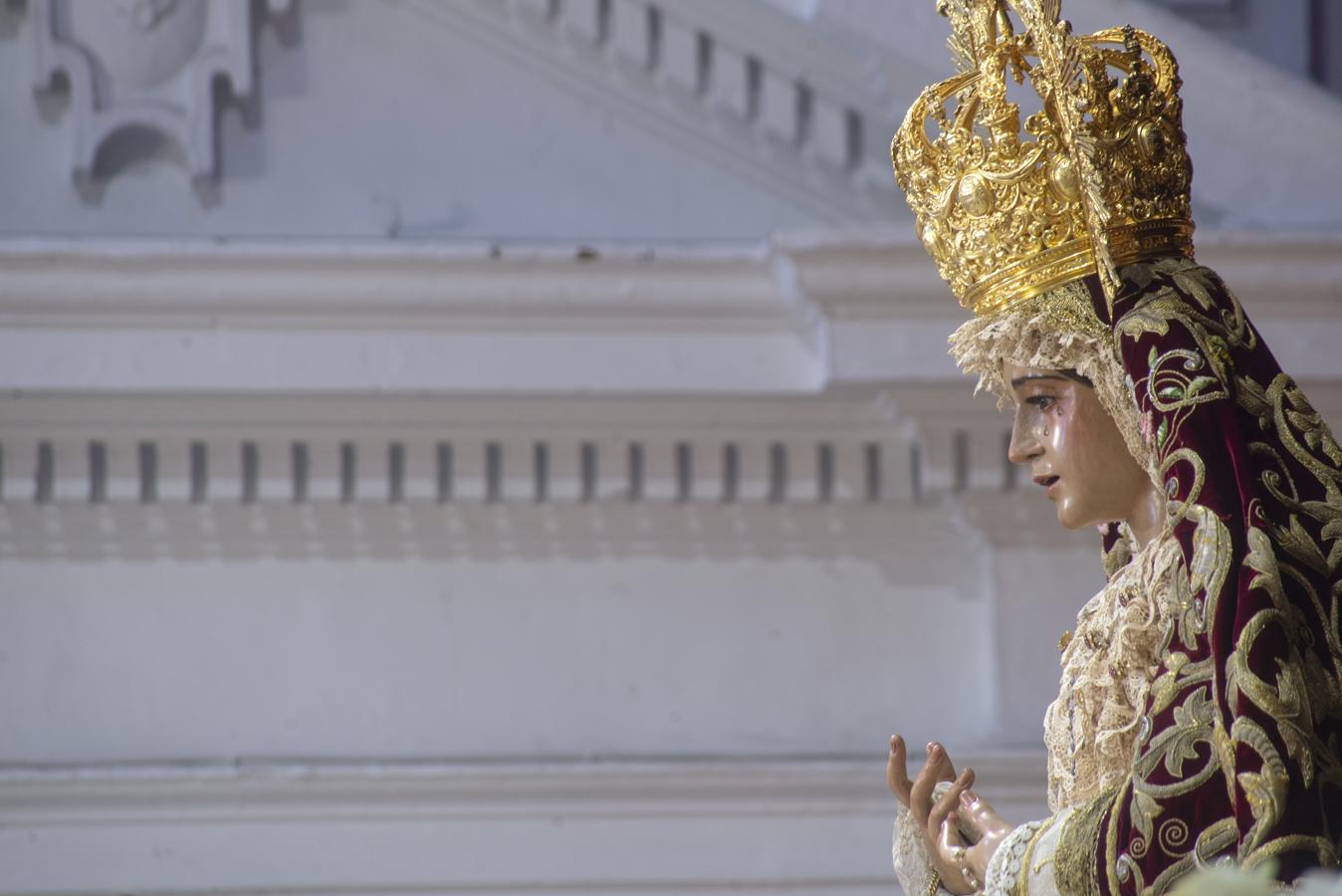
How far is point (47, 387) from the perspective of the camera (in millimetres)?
2496

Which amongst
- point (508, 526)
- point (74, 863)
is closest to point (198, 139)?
point (508, 526)

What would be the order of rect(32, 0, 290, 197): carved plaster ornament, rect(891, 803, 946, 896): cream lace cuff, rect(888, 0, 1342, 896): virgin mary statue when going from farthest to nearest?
rect(32, 0, 290, 197): carved plaster ornament < rect(891, 803, 946, 896): cream lace cuff < rect(888, 0, 1342, 896): virgin mary statue

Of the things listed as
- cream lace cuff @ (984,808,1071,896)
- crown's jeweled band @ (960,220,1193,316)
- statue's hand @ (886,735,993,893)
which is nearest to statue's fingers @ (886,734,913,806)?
statue's hand @ (886,735,993,893)

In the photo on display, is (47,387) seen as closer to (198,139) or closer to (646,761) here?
(198,139)

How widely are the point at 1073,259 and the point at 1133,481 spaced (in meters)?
0.20

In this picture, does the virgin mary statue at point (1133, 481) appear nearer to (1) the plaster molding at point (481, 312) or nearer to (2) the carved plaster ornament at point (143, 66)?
(1) the plaster molding at point (481, 312)

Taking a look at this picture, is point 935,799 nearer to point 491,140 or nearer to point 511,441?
point 511,441

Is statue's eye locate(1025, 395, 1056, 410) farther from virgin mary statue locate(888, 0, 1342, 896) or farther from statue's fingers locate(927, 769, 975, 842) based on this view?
statue's fingers locate(927, 769, 975, 842)

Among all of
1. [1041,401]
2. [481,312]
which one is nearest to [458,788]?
[481,312]

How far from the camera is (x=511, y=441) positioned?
2613 mm

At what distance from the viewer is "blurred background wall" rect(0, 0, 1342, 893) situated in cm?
253

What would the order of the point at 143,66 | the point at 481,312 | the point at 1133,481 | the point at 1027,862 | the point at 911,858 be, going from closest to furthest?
the point at 1027,862
the point at 1133,481
the point at 911,858
the point at 481,312
the point at 143,66

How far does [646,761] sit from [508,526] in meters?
0.38

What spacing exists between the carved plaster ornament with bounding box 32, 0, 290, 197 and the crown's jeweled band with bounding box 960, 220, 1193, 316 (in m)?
1.41
